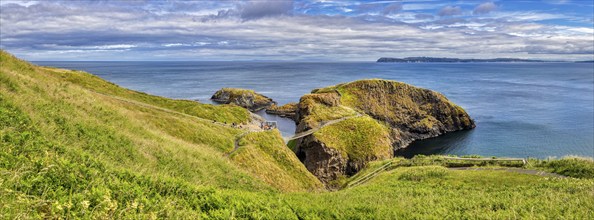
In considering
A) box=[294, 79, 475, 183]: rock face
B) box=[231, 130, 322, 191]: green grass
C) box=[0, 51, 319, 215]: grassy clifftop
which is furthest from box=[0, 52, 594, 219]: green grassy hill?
box=[294, 79, 475, 183]: rock face

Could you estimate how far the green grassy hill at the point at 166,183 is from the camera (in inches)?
357

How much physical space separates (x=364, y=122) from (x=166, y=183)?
204 feet

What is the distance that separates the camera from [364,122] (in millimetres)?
71812

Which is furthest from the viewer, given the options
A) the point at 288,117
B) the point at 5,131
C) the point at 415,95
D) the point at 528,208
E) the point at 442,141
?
the point at 288,117

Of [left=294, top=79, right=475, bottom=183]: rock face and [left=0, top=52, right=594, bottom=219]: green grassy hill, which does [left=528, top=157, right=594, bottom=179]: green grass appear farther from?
[left=294, top=79, right=475, bottom=183]: rock face

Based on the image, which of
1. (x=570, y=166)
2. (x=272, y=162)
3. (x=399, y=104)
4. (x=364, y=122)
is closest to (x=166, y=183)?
(x=272, y=162)

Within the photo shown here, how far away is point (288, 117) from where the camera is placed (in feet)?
388

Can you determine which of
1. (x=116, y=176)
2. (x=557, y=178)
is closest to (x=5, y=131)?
(x=116, y=176)

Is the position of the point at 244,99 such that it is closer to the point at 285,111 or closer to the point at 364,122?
the point at 285,111

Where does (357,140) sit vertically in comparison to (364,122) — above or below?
below

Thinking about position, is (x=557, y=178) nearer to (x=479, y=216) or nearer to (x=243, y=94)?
(x=479, y=216)

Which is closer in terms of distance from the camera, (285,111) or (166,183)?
(166,183)

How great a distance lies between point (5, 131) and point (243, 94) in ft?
405

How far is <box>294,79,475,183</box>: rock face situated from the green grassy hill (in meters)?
21.0
